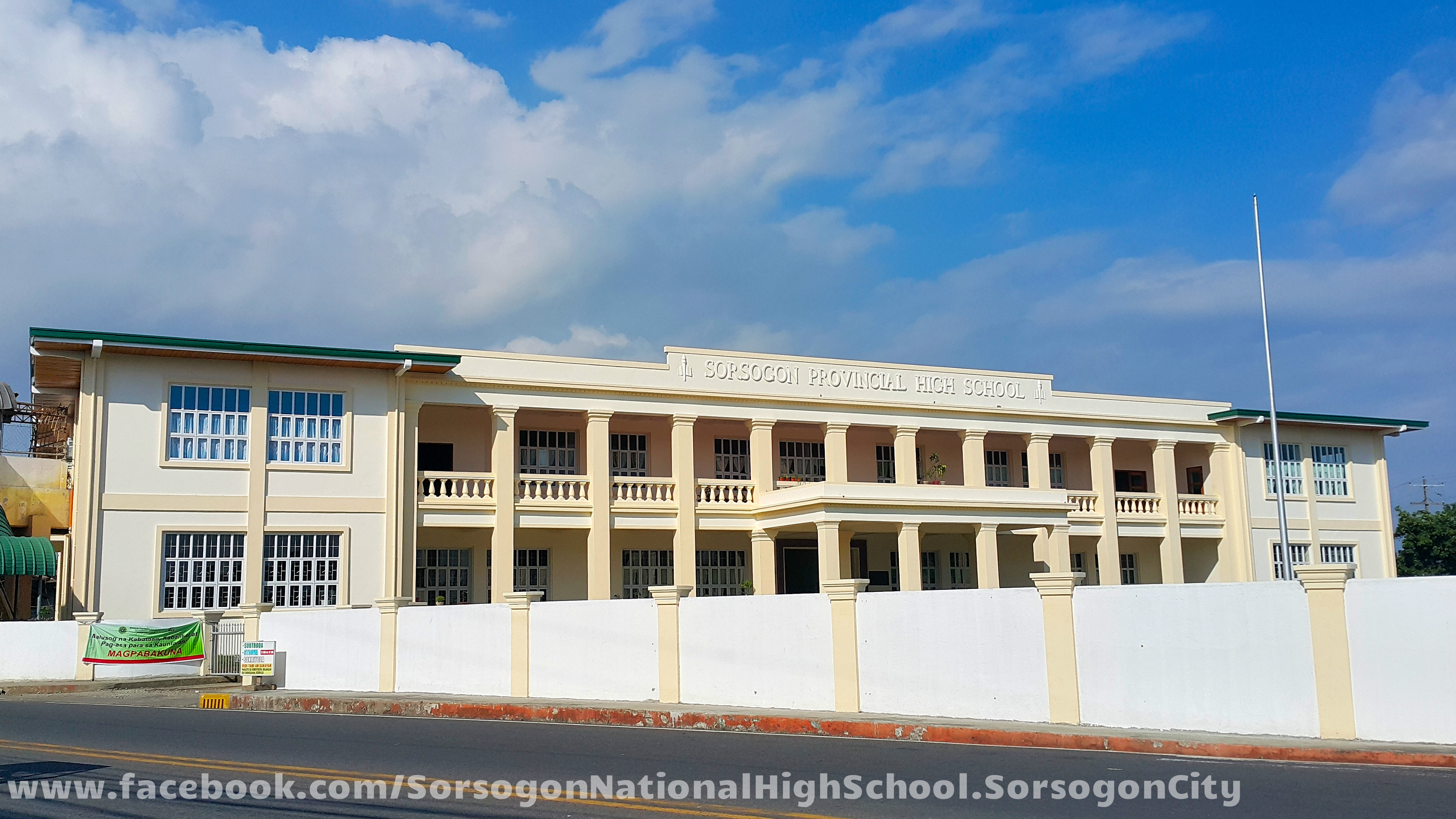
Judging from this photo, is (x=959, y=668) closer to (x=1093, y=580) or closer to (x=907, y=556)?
(x=907, y=556)

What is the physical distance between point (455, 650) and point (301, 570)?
8271 millimetres

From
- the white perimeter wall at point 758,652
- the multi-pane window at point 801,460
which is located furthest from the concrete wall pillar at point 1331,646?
the multi-pane window at point 801,460

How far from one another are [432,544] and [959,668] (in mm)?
18688

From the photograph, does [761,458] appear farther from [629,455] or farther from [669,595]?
[669,595]

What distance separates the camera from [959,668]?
15328mm

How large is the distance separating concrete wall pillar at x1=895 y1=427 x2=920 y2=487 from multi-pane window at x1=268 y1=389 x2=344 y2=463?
48.5 ft

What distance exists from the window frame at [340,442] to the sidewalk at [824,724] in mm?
6444

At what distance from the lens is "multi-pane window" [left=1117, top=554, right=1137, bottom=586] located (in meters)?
39.2

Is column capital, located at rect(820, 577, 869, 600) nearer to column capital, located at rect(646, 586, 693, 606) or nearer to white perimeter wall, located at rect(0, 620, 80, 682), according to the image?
column capital, located at rect(646, 586, 693, 606)

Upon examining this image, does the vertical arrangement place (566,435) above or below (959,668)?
above

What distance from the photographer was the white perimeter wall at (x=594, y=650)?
1831cm

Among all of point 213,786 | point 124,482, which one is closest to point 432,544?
point 124,482

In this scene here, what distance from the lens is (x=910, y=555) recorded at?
3056 cm

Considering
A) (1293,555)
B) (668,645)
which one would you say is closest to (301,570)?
(668,645)
